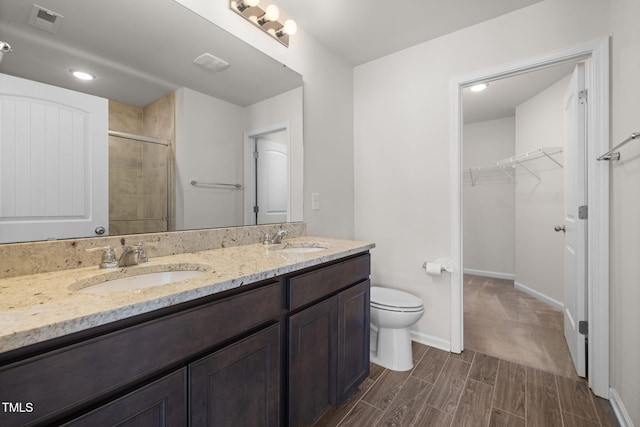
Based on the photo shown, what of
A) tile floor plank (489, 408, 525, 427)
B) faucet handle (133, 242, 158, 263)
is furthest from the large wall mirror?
tile floor plank (489, 408, 525, 427)

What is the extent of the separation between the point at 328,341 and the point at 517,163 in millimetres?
3693

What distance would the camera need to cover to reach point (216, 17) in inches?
58.6

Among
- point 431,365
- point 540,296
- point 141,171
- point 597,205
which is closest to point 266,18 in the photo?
point 141,171

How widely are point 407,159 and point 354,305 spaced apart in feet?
4.45

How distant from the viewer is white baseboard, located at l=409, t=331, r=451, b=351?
6.91 ft

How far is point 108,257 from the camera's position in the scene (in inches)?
41.0

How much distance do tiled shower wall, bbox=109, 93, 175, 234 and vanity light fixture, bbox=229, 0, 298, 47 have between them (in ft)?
2.38

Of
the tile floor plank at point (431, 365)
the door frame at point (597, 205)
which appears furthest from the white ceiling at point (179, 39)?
the tile floor plank at point (431, 365)

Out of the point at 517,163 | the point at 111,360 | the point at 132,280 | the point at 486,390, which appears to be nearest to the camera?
the point at 111,360

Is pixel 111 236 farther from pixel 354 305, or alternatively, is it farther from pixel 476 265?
pixel 476 265

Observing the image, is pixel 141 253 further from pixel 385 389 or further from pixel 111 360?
pixel 385 389

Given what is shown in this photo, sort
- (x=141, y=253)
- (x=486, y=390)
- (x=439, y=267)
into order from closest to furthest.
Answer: (x=141, y=253)
(x=486, y=390)
(x=439, y=267)

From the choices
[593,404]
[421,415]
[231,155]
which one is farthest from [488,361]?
[231,155]

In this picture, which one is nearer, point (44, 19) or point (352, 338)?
point (44, 19)
